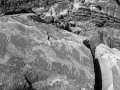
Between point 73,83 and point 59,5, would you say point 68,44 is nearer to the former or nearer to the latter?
point 73,83

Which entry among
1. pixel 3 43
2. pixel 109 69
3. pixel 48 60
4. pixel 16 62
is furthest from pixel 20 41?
pixel 109 69

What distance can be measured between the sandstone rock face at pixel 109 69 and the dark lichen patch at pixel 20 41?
12.5ft

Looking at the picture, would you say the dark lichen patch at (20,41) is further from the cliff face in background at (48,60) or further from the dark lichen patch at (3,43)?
the dark lichen patch at (3,43)

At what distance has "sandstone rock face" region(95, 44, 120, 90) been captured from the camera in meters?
7.13

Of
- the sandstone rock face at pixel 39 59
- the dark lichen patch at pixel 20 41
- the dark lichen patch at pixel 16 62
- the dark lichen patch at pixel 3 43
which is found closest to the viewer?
the sandstone rock face at pixel 39 59

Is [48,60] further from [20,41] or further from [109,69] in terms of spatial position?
[109,69]

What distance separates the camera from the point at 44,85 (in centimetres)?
657

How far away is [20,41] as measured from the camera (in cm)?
745

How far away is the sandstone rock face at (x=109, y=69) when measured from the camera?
7128mm

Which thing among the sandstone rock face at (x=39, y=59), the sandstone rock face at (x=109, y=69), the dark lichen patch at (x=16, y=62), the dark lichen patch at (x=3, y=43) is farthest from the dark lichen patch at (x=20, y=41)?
the sandstone rock face at (x=109, y=69)

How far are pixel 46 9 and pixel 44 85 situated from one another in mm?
11284

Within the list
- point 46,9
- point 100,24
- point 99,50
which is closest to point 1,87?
point 99,50

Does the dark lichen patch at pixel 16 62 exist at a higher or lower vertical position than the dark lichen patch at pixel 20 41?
lower

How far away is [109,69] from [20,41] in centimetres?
428
